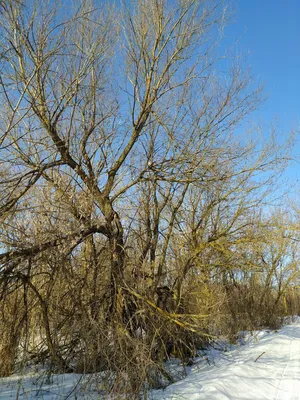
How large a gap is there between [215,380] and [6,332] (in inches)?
122

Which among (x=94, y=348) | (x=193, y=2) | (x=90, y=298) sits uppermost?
(x=193, y=2)

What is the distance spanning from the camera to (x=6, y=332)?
527 centimetres

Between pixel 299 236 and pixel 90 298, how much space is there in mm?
17198

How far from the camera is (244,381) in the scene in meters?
5.86

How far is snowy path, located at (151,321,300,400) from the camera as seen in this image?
5.07 meters

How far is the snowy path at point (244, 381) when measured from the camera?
16.6 ft

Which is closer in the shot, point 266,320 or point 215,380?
point 215,380

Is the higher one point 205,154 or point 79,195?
point 205,154

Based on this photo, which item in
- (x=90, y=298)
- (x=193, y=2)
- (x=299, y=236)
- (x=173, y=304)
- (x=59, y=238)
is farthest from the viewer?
(x=299, y=236)

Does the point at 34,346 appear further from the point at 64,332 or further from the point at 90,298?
the point at 90,298

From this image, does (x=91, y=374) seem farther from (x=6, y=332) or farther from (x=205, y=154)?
(x=205, y=154)

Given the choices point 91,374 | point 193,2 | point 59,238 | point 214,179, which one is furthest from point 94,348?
point 193,2

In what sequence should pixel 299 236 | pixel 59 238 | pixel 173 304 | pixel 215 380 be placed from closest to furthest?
1. pixel 59 238
2. pixel 215 380
3. pixel 173 304
4. pixel 299 236

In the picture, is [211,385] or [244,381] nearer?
[211,385]
